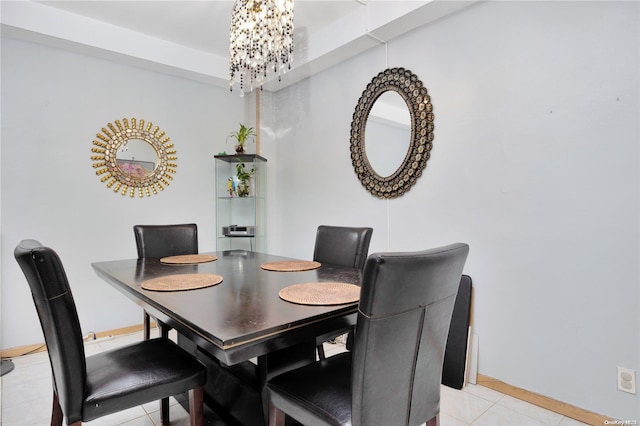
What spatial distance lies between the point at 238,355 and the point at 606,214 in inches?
75.3

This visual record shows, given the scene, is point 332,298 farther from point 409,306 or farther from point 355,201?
point 355,201

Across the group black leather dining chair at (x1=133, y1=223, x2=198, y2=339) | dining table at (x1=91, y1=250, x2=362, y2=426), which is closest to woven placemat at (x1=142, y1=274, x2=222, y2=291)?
dining table at (x1=91, y1=250, x2=362, y2=426)

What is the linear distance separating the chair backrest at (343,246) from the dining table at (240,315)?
0.26 metres

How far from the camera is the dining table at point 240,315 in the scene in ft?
3.37

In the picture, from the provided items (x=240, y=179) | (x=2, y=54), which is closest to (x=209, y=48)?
(x=240, y=179)

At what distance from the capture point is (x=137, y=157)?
3.39m

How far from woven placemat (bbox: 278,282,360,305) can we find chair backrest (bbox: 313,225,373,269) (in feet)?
2.24

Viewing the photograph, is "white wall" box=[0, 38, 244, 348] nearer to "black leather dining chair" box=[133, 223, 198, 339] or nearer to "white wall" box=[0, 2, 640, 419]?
"white wall" box=[0, 2, 640, 419]

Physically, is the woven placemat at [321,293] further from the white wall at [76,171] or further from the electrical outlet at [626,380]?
the white wall at [76,171]

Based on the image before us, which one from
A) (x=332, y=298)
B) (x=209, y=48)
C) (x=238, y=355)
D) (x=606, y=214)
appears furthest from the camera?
(x=209, y=48)

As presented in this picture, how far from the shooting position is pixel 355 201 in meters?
3.16

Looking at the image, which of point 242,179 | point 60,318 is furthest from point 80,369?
point 242,179

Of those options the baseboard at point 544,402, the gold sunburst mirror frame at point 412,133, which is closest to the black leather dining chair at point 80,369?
the baseboard at point 544,402

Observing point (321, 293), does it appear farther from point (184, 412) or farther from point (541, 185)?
point (541, 185)
